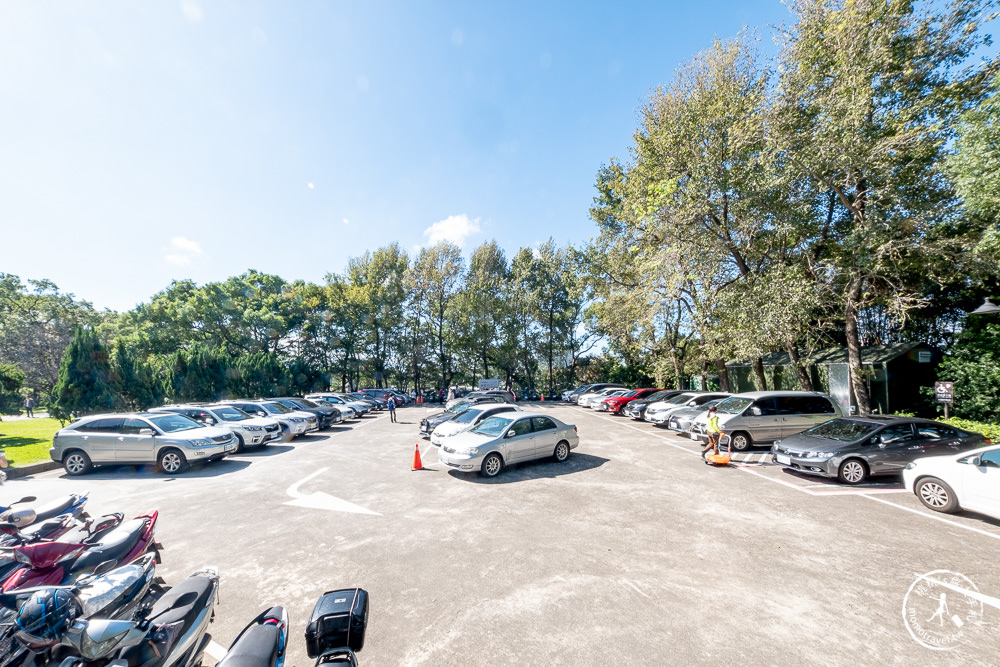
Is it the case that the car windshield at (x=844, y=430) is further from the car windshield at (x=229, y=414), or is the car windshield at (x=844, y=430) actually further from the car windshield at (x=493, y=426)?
the car windshield at (x=229, y=414)

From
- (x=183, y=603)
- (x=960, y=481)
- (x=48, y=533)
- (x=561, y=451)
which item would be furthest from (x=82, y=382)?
(x=960, y=481)

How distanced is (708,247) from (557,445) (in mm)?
11365

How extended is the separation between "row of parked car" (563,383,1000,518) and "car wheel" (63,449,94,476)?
17.6 m

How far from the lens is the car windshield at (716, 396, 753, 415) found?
40.0ft

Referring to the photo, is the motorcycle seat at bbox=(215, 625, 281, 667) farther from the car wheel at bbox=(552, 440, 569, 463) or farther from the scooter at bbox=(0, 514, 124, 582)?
the car wheel at bbox=(552, 440, 569, 463)

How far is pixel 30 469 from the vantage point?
398 inches

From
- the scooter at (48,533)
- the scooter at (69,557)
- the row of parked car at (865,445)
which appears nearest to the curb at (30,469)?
the scooter at (48,533)

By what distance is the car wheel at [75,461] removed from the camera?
10.0m

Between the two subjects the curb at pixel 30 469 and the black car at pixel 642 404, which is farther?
the black car at pixel 642 404

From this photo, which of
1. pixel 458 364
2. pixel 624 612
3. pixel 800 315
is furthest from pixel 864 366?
→ pixel 458 364

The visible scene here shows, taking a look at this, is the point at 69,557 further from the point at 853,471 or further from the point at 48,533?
the point at 853,471

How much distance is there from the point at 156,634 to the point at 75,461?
37.0 ft

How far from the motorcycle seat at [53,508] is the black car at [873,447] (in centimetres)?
1316

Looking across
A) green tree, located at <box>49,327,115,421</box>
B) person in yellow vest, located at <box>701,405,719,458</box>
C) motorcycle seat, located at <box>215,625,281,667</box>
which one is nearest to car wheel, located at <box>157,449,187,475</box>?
motorcycle seat, located at <box>215,625,281,667</box>
